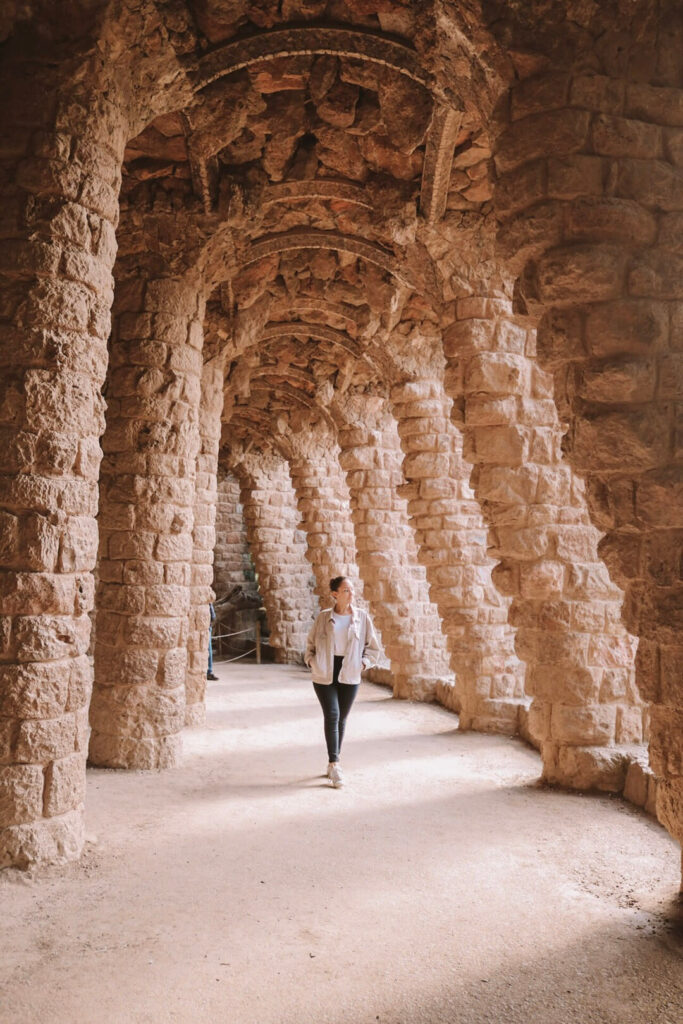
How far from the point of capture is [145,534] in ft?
20.7

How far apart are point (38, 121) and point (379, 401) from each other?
8.43m

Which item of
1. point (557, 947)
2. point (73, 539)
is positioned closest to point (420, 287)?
point (73, 539)

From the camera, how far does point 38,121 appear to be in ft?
13.4

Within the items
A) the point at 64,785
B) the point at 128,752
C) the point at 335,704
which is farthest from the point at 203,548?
the point at 64,785

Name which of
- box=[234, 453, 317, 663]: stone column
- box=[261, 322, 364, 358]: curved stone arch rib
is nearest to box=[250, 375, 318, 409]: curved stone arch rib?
box=[261, 322, 364, 358]: curved stone arch rib

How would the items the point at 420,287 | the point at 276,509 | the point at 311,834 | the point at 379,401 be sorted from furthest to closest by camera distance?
the point at 276,509, the point at 379,401, the point at 420,287, the point at 311,834

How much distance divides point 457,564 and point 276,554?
27.5ft

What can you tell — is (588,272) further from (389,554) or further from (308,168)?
(389,554)

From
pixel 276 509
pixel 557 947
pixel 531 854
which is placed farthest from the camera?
pixel 276 509

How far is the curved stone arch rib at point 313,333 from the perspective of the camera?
10305mm

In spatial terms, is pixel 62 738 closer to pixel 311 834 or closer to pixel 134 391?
pixel 311 834

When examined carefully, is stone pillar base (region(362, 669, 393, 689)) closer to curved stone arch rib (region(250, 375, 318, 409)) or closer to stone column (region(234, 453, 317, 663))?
stone column (region(234, 453, 317, 663))

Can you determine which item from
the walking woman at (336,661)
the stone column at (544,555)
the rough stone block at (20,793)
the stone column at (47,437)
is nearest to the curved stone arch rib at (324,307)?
the stone column at (544,555)

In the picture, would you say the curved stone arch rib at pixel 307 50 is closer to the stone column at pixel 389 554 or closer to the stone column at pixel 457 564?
the stone column at pixel 457 564
